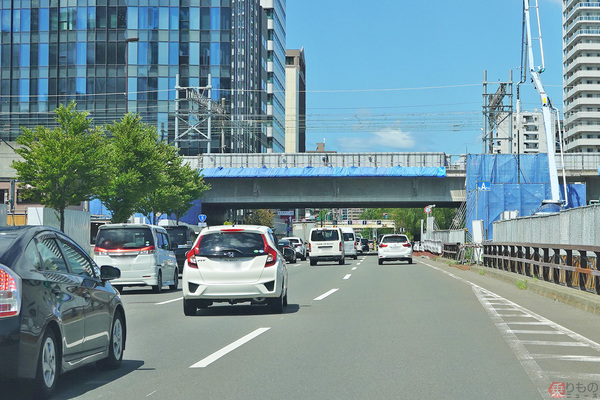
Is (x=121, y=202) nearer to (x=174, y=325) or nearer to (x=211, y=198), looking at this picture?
(x=211, y=198)

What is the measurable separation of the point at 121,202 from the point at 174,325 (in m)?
31.7

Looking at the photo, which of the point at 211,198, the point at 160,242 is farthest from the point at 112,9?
the point at 160,242

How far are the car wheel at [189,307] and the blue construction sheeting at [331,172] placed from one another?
144ft

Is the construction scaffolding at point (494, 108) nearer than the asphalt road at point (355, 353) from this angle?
No

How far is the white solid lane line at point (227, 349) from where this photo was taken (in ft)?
29.6

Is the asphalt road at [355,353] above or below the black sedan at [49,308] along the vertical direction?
below

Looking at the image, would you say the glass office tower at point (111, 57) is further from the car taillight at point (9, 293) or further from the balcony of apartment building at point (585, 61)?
the balcony of apartment building at point (585, 61)

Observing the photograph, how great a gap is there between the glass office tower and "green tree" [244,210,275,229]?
16981 millimetres

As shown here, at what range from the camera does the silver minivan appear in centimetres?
2170

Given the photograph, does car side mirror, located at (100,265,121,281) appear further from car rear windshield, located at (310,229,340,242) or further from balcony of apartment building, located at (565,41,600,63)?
balcony of apartment building, located at (565,41,600,63)

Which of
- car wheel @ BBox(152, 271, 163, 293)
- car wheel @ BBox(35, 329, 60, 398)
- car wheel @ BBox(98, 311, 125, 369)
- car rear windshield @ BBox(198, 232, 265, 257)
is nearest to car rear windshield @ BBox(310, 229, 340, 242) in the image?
car wheel @ BBox(152, 271, 163, 293)

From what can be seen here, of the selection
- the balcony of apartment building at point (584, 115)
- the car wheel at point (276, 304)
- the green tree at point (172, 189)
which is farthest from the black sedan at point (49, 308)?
the balcony of apartment building at point (584, 115)

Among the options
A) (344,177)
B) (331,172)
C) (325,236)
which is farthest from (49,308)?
(344,177)

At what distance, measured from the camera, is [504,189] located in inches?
2327
